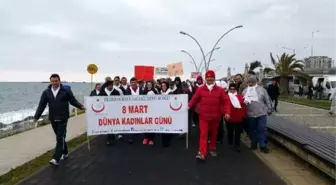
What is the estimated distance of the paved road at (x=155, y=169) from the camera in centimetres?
691

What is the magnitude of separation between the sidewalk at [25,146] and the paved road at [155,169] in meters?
1.21

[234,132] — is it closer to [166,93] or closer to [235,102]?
[235,102]

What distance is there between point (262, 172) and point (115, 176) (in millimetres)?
2687

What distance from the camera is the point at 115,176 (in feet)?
23.7

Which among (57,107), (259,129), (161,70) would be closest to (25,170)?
(57,107)

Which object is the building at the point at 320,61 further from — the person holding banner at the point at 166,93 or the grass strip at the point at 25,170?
the grass strip at the point at 25,170

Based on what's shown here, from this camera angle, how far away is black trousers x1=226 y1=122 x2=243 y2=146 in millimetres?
9953

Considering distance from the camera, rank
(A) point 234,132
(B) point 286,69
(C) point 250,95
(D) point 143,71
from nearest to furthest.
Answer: (C) point 250,95 < (A) point 234,132 < (D) point 143,71 < (B) point 286,69

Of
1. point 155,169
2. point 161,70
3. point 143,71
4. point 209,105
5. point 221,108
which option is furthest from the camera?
point 161,70

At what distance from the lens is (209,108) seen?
344 inches

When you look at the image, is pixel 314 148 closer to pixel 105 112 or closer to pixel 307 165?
pixel 307 165

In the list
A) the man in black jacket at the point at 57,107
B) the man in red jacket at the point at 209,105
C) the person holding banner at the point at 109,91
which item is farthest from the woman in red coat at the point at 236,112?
the man in black jacket at the point at 57,107

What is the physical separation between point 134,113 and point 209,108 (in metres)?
2.49

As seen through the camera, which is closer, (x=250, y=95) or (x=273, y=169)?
(x=273, y=169)
